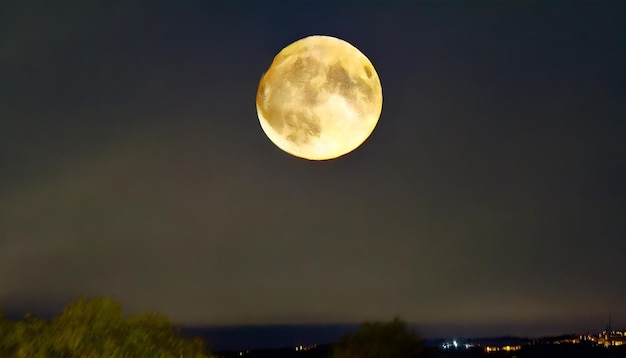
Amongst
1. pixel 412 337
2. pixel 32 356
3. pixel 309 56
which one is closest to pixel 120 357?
pixel 32 356

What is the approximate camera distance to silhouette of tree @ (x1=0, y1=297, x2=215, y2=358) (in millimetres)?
12883

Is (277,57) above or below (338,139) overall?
above

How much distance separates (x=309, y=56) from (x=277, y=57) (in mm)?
506

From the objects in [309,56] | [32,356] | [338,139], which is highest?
[309,56]

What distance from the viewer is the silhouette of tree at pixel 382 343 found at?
68.9 ft

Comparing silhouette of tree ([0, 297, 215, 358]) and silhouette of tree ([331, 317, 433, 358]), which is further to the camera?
silhouette of tree ([331, 317, 433, 358])

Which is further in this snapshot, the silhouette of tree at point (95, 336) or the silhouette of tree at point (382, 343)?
the silhouette of tree at point (382, 343)

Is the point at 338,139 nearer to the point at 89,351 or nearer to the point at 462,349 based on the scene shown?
the point at 89,351

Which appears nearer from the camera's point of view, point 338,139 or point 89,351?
point 338,139

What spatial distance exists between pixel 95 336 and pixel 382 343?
31.4ft

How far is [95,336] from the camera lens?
14289mm

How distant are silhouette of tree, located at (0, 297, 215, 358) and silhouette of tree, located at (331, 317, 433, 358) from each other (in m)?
5.51

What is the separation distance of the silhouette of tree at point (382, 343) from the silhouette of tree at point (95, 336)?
551cm

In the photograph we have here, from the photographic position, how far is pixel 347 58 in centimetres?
1083
